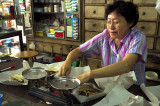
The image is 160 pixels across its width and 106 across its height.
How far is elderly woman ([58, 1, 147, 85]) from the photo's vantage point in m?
1.06

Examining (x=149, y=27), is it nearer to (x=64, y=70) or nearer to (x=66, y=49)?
(x=66, y=49)

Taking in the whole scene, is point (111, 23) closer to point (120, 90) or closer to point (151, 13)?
point (120, 90)

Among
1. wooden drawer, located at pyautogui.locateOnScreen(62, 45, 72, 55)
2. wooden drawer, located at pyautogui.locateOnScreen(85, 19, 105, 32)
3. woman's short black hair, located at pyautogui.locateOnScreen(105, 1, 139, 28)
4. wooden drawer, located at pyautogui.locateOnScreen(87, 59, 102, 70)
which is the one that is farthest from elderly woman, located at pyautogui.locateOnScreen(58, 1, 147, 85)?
wooden drawer, located at pyautogui.locateOnScreen(62, 45, 72, 55)

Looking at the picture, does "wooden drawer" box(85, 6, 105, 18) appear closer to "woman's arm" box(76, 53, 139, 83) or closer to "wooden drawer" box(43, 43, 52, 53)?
"wooden drawer" box(43, 43, 52, 53)

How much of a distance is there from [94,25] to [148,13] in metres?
0.89

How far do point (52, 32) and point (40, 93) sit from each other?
103 inches

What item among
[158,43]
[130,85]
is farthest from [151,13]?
[130,85]

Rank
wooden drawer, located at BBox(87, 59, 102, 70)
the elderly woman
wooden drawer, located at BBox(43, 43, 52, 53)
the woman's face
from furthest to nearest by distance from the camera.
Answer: wooden drawer, located at BBox(43, 43, 52, 53) < wooden drawer, located at BBox(87, 59, 102, 70) < the woman's face < the elderly woman

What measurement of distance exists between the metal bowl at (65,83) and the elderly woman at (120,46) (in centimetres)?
13

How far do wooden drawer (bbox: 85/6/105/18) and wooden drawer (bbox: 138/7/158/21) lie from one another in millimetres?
613

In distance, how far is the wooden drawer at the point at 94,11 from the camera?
2638 millimetres

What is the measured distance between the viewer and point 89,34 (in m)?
2.87

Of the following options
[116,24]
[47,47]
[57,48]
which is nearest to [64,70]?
[116,24]

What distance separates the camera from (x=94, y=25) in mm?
2771
